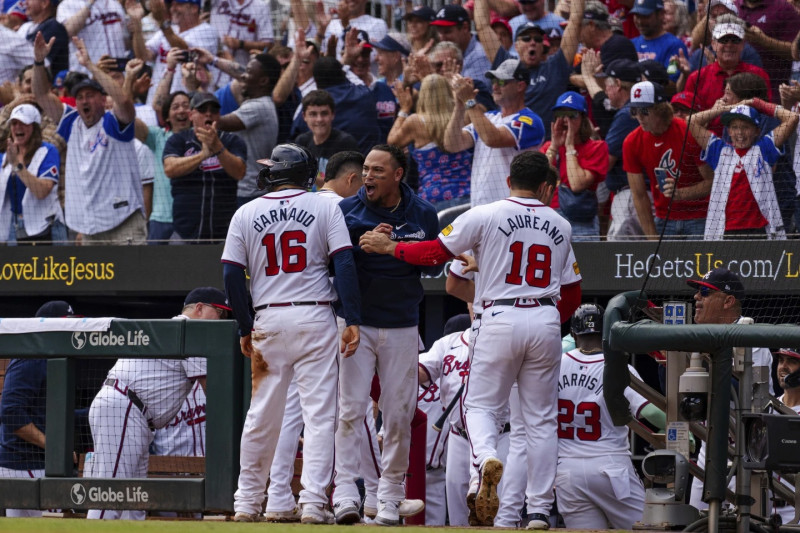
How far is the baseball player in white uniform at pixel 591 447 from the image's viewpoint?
7.25 metres

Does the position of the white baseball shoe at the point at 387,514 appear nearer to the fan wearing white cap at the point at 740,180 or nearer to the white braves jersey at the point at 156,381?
the white braves jersey at the point at 156,381

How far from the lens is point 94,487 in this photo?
6.65 metres

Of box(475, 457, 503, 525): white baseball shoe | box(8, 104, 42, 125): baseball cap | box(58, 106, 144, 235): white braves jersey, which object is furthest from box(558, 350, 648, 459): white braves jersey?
box(8, 104, 42, 125): baseball cap

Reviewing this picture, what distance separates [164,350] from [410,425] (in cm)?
142

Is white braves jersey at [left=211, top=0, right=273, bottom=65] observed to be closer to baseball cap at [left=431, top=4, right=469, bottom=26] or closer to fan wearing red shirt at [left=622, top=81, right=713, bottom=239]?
baseball cap at [left=431, top=4, right=469, bottom=26]

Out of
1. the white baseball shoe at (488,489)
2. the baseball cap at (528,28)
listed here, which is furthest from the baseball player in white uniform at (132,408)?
the baseball cap at (528,28)

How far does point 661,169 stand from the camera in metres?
9.26

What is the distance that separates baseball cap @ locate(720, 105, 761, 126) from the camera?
8.63 meters

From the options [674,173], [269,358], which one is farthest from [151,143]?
[269,358]

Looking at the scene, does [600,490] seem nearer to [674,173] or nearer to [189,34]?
[674,173]

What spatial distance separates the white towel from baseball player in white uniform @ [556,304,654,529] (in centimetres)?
271

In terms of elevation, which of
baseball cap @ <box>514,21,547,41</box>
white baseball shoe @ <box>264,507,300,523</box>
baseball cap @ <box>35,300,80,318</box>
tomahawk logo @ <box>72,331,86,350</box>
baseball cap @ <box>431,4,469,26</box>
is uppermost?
baseball cap @ <box>431,4,469,26</box>

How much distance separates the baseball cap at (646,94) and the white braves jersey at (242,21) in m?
Answer: 4.94

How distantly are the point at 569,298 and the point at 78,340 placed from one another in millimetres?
2744
